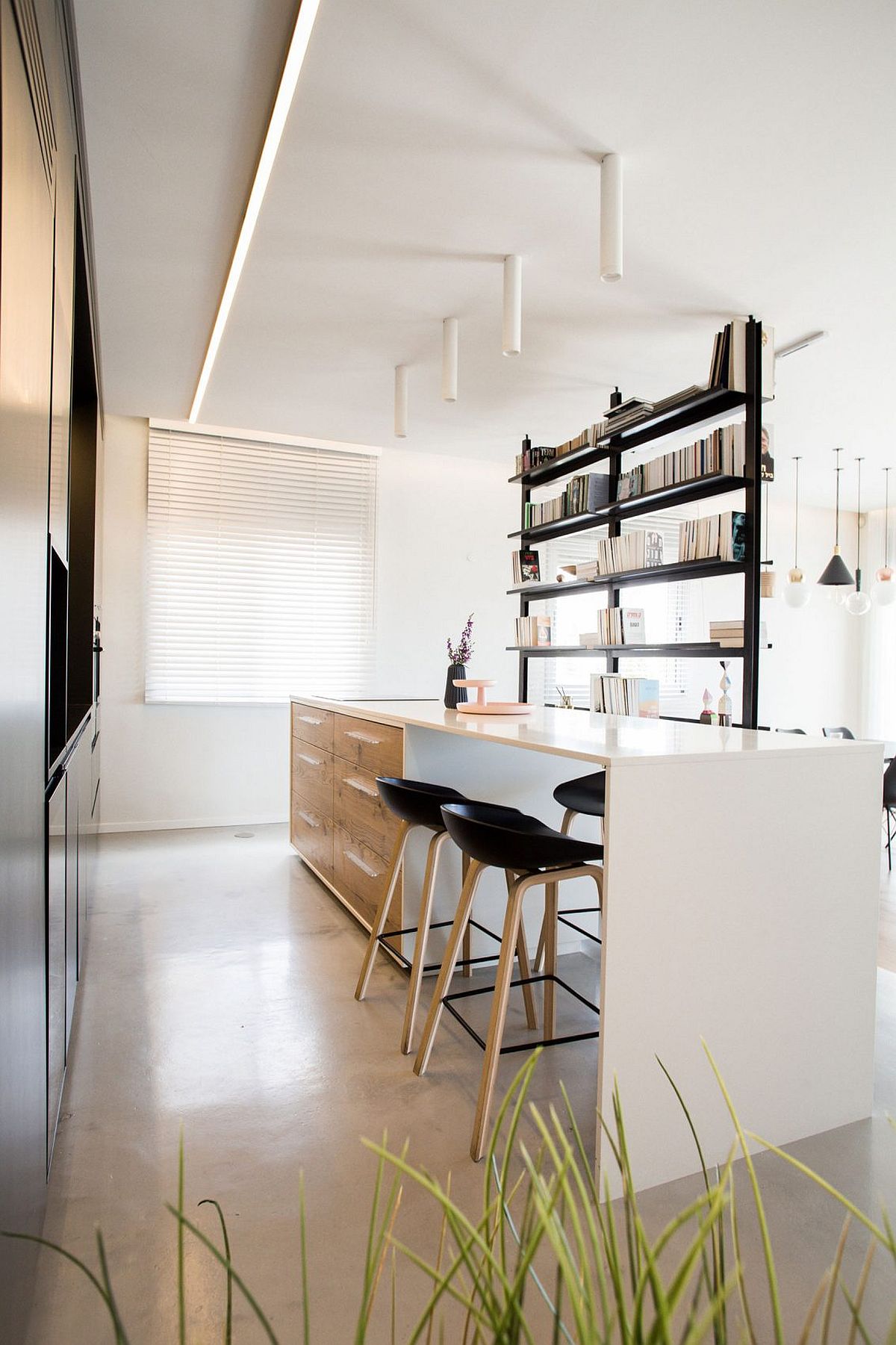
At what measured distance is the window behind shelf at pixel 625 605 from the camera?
6414 millimetres

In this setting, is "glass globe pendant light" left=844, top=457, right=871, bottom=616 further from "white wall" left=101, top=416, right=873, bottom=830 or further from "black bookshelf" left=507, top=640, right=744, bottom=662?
"black bookshelf" left=507, top=640, right=744, bottom=662

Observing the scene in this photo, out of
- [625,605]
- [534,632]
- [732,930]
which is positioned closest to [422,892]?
[732,930]

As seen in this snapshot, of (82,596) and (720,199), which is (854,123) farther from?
(82,596)

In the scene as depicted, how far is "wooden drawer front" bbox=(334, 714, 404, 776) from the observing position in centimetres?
275

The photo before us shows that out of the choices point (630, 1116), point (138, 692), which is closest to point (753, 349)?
point (630, 1116)

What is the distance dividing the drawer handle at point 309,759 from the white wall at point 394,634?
143 cm

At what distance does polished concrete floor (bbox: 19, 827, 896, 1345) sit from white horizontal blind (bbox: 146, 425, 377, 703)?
253cm

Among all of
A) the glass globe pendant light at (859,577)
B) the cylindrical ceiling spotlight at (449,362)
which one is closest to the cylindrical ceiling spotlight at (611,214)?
the cylindrical ceiling spotlight at (449,362)

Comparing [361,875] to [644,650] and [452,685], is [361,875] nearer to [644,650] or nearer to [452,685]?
[452,685]

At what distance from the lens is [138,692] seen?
204 inches

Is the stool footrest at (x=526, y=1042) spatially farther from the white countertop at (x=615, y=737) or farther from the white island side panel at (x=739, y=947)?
the white countertop at (x=615, y=737)

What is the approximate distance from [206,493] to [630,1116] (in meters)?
4.66

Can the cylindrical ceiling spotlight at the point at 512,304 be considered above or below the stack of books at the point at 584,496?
above

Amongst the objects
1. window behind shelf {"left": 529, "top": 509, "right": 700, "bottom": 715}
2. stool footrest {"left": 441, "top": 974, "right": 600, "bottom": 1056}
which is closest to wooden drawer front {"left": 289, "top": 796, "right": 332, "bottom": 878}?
stool footrest {"left": 441, "top": 974, "right": 600, "bottom": 1056}
